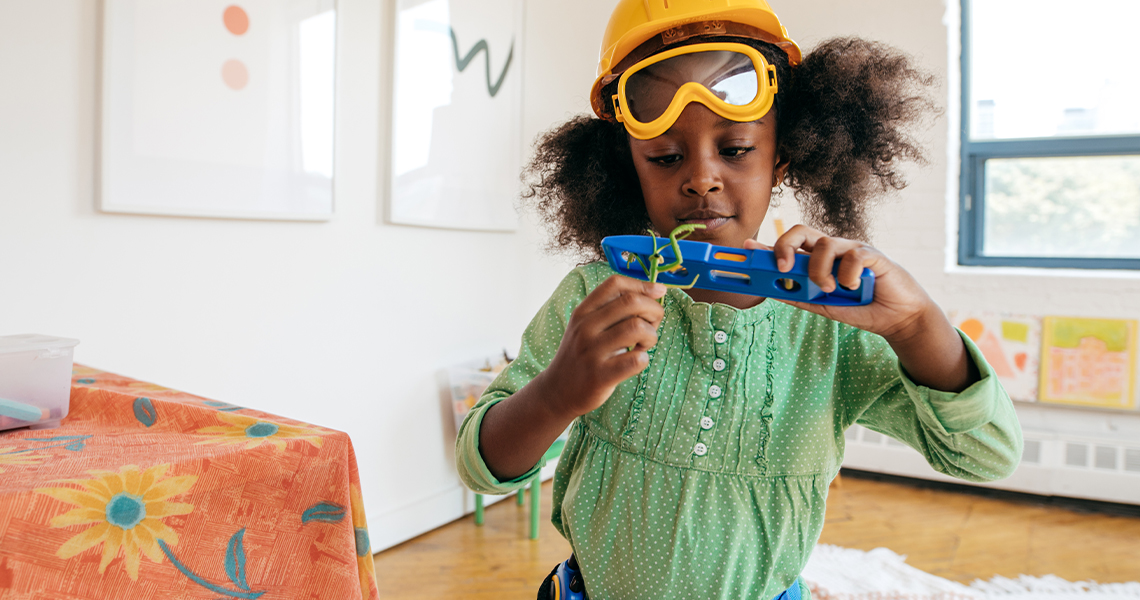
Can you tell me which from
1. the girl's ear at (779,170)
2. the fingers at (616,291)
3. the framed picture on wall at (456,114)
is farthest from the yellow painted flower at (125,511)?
the framed picture on wall at (456,114)

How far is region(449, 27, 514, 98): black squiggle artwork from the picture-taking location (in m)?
2.43

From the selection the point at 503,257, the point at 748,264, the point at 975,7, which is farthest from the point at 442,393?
the point at 975,7

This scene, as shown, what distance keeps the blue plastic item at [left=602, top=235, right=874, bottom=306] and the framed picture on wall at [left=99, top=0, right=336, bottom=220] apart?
136 cm

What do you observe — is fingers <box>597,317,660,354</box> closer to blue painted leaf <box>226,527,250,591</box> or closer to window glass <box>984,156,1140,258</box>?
blue painted leaf <box>226,527,250,591</box>

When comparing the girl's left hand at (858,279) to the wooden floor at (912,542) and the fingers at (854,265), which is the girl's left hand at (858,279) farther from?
the wooden floor at (912,542)

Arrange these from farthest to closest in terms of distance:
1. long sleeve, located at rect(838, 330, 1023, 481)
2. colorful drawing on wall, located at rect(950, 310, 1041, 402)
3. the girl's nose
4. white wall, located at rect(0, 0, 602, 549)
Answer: colorful drawing on wall, located at rect(950, 310, 1041, 402) < white wall, located at rect(0, 0, 602, 549) < the girl's nose < long sleeve, located at rect(838, 330, 1023, 481)

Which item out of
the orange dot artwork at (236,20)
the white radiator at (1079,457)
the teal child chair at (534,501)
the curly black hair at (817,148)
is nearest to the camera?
Answer: the curly black hair at (817,148)

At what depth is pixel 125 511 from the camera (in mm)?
601

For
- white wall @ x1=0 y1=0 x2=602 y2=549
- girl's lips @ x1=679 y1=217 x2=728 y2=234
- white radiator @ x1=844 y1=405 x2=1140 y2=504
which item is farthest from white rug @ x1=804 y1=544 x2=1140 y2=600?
girl's lips @ x1=679 y1=217 x2=728 y2=234

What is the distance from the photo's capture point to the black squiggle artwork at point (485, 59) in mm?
2430

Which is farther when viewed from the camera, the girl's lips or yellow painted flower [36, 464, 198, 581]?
the girl's lips

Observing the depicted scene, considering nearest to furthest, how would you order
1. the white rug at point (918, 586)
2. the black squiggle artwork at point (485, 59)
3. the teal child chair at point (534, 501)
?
the white rug at point (918, 586), the teal child chair at point (534, 501), the black squiggle artwork at point (485, 59)

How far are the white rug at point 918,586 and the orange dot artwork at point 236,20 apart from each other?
6.82 ft

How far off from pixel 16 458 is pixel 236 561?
0.73ft
